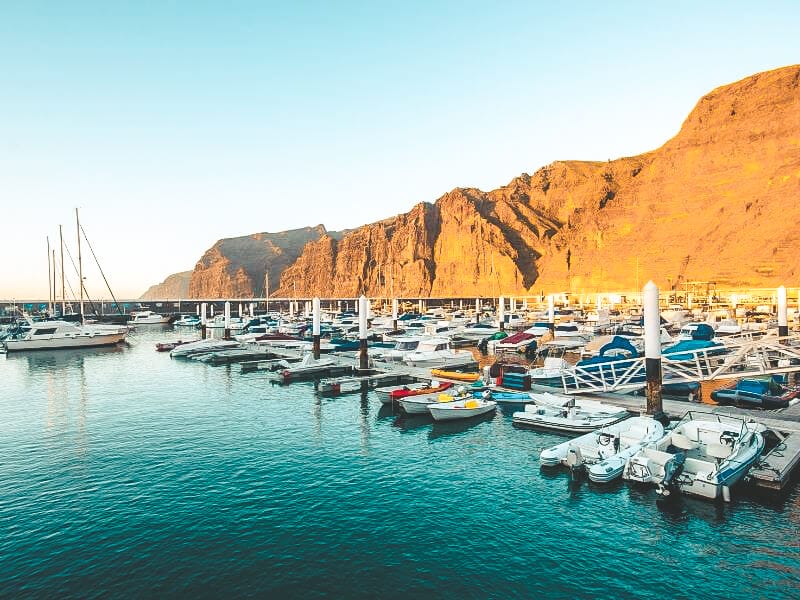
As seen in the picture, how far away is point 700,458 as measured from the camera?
21.8 m

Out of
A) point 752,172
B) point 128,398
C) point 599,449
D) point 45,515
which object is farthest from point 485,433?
point 752,172

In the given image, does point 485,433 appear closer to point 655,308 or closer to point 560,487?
point 560,487

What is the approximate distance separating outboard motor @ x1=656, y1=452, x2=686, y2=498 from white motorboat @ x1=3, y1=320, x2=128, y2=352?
9019 cm

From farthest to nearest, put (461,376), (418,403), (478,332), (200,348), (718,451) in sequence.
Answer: (478,332), (200,348), (461,376), (418,403), (718,451)

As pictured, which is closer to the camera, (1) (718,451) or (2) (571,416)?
(1) (718,451)

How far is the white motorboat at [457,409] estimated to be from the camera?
31.5 m

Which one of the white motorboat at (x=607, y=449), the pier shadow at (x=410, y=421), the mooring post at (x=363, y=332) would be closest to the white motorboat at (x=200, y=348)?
the mooring post at (x=363, y=332)

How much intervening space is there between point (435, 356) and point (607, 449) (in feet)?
106

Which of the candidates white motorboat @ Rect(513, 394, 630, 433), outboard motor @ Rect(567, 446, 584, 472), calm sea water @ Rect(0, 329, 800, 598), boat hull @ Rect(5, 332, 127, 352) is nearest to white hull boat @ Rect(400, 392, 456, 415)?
calm sea water @ Rect(0, 329, 800, 598)

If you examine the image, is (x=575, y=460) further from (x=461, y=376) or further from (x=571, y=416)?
(x=461, y=376)

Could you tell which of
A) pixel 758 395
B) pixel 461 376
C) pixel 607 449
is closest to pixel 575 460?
pixel 607 449

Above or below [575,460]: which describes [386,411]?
below

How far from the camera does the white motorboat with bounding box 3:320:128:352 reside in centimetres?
7950

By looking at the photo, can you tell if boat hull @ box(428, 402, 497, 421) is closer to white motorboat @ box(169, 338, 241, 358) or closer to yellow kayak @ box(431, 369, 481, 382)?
yellow kayak @ box(431, 369, 481, 382)
